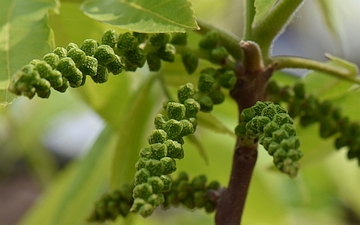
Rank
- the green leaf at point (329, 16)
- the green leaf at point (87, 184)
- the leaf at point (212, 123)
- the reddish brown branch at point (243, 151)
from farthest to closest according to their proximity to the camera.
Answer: the green leaf at point (87, 184) → the green leaf at point (329, 16) → the leaf at point (212, 123) → the reddish brown branch at point (243, 151)

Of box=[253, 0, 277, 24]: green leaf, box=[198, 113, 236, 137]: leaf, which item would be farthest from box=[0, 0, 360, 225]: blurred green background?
box=[253, 0, 277, 24]: green leaf

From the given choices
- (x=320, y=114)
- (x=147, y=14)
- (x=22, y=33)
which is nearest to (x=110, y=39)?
(x=147, y=14)

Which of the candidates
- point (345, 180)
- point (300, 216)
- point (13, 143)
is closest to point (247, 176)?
point (345, 180)

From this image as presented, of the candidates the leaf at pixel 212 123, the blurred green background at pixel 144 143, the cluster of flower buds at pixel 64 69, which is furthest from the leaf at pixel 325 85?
the cluster of flower buds at pixel 64 69

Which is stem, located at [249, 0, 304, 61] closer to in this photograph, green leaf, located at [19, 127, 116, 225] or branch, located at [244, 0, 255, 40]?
branch, located at [244, 0, 255, 40]

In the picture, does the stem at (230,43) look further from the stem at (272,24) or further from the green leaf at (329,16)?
the green leaf at (329,16)

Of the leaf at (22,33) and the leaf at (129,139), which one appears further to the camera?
the leaf at (129,139)
